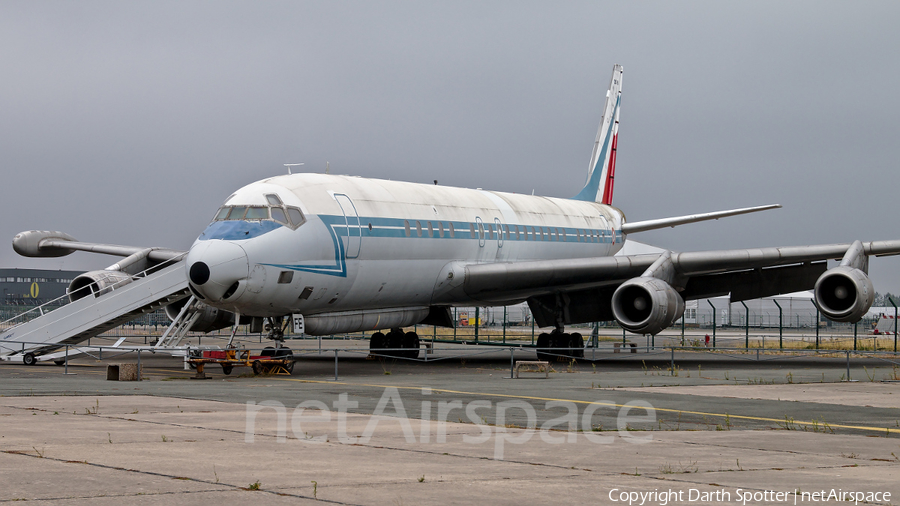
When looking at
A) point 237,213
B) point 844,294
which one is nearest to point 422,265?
point 237,213

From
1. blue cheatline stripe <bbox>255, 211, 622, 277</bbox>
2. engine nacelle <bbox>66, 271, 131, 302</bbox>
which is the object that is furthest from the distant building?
blue cheatline stripe <bbox>255, 211, 622, 277</bbox>

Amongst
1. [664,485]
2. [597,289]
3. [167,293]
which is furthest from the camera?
[597,289]

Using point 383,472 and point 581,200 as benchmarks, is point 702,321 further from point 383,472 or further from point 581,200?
point 383,472

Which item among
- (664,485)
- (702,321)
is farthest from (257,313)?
(702,321)

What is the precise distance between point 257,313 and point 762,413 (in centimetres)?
1090

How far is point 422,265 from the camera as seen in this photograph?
23984 millimetres

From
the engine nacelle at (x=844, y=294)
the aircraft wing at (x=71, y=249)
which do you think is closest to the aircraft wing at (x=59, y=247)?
the aircraft wing at (x=71, y=249)

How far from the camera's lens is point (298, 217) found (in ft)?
67.8

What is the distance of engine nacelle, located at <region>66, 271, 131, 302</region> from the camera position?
→ 26141mm

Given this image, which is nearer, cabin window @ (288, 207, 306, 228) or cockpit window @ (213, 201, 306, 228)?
cockpit window @ (213, 201, 306, 228)

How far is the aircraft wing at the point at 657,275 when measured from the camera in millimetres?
23562

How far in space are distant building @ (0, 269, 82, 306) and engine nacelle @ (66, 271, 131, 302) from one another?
66.2 m

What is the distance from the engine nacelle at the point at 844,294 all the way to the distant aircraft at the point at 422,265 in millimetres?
29

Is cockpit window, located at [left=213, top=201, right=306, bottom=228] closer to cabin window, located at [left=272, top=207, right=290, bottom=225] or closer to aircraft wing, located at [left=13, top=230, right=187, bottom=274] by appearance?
cabin window, located at [left=272, top=207, right=290, bottom=225]
